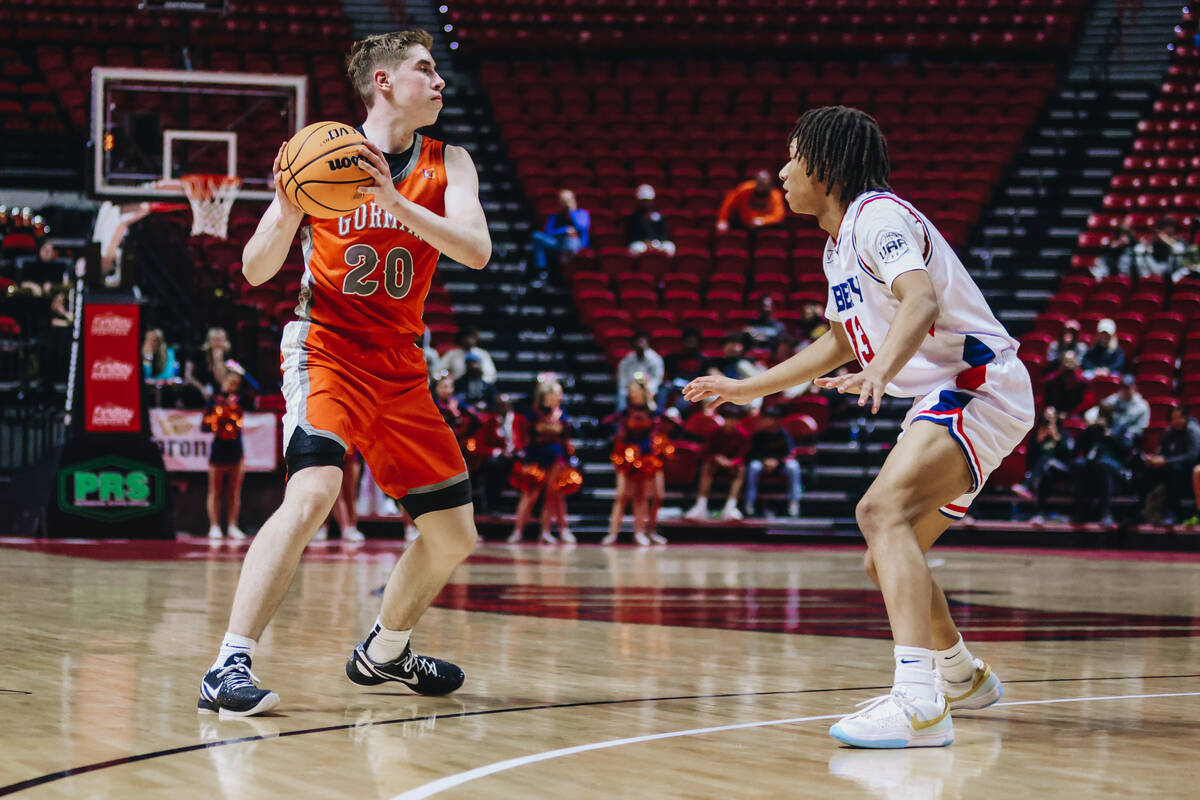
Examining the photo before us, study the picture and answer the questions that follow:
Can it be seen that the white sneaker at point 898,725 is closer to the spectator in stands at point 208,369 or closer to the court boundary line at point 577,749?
the court boundary line at point 577,749

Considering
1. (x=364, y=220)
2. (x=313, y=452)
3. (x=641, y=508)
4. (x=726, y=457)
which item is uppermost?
(x=364, y=220)

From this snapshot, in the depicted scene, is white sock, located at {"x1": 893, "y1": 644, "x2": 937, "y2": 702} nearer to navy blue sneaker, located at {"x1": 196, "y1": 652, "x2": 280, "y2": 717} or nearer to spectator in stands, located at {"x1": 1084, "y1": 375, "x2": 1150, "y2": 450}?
navy blue sneaker, located at {"x1": 196, "y1": 652, "x2": 280, "y2": 717}

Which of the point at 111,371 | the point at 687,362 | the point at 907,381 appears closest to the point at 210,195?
the point at 111,371

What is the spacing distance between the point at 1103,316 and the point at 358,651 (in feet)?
45.4

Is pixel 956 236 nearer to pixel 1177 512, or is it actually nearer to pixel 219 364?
pixel 1177 512

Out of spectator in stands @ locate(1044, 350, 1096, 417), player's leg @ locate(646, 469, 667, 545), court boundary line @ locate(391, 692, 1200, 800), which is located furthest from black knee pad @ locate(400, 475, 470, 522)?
spectator in stands @ locate(1044, 350, 1096, 417)

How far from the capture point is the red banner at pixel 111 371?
12.5 meters

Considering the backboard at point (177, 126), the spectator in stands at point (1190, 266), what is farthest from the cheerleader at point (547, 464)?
the spectator in stands at point (1190, 266)

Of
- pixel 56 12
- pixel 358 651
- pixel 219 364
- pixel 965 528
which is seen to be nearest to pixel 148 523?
pixel 219 364

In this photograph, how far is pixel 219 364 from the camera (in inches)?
526

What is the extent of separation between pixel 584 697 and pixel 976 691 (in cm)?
110

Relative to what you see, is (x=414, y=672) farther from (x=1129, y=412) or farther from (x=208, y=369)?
(x=1129, y=412)

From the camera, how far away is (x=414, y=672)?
439cm

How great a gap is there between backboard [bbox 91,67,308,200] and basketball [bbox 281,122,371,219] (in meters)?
9.12
